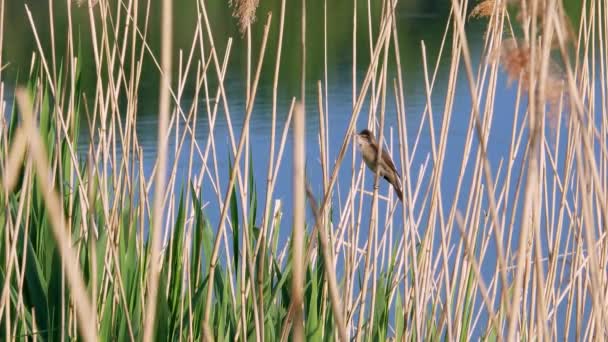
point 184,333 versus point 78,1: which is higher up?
point 78,1

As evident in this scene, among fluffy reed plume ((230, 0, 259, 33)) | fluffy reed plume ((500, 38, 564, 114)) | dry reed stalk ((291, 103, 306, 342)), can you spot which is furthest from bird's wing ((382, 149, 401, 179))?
dry reed stalk ((291, 103, 306, 342))

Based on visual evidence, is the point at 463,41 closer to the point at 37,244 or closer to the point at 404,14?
the point at 37,244

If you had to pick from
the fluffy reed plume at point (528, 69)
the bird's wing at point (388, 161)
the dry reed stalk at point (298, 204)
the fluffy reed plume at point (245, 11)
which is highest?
the fluffy reed plume at point (245, 11)

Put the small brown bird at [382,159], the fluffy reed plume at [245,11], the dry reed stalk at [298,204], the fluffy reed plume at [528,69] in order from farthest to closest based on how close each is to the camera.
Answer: the small brown bird at [382,159], the fluffy reed plume at [245,11], the fluffy reed plume at [528,69], the dry reed stalk at [298,204]

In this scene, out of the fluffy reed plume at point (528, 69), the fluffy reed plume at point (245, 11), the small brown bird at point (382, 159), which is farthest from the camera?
the small brown bird at point (382, 159)

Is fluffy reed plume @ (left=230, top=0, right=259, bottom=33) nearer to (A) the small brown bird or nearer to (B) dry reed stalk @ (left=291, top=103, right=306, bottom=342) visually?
(B) dry reed stalk @ (left=291, top=103, right=306, bottom=342)

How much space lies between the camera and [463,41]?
4.01 ft

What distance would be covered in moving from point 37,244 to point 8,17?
1396cm

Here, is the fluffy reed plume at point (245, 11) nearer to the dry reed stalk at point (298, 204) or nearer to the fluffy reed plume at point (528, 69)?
the fluffy reed plume at point (528, 69)

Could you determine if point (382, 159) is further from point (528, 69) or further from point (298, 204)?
point (298, 204)

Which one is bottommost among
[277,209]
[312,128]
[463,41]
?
[312,128]

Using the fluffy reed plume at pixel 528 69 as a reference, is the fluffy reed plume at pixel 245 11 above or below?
above

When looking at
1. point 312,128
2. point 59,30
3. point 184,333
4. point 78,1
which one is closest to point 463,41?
point 78,1

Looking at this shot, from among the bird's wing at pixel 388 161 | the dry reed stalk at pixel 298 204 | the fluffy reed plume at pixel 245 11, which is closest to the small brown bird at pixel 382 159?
the bird's wing at pixel 388 161
